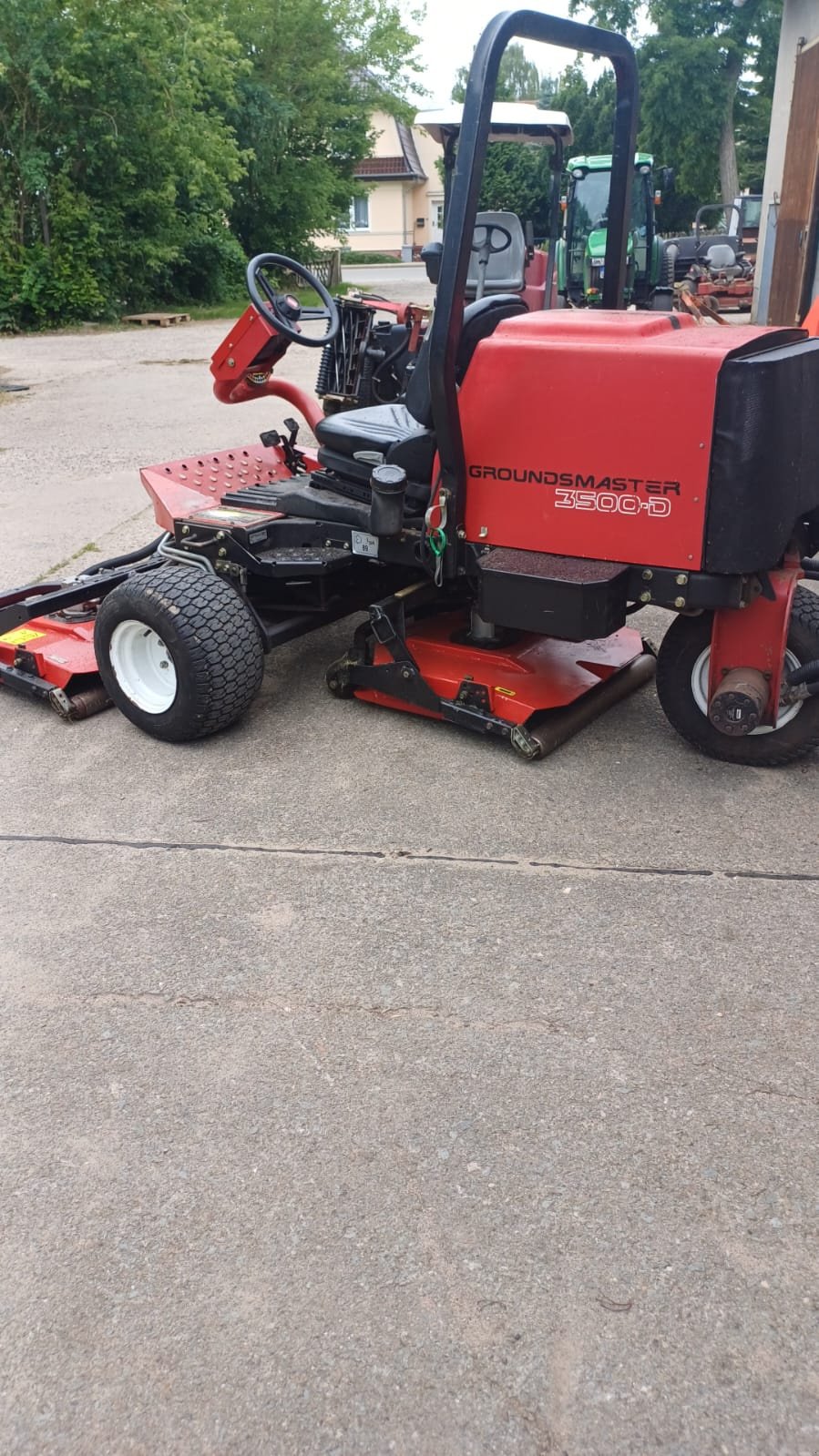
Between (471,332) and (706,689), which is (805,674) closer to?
(706,689)

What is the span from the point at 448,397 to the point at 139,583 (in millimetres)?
1301

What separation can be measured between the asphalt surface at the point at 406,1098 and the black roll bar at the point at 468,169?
3.42 ft

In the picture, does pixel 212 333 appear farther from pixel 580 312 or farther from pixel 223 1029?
pixel 223 1029

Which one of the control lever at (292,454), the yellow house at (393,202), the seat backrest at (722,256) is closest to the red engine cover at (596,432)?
the control lever at (292,454)

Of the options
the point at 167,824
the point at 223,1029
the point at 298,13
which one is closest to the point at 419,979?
the point at 223,1029

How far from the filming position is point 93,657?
4414 millimetres

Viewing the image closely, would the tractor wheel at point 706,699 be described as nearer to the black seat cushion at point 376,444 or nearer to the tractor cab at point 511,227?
the black seat cushion at point 376,444

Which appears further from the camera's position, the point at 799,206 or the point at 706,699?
the point at 799,206

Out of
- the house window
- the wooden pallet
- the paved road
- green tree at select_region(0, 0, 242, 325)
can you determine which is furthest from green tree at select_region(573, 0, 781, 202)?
the wooden pallet

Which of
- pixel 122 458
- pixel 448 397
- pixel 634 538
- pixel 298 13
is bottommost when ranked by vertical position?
pixel 122 458

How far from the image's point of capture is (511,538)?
3.56 metres

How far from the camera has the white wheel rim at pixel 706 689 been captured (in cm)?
359

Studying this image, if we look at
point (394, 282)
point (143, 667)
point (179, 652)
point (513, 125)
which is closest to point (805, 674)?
point (179, 652)

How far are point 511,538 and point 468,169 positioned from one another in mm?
1044
